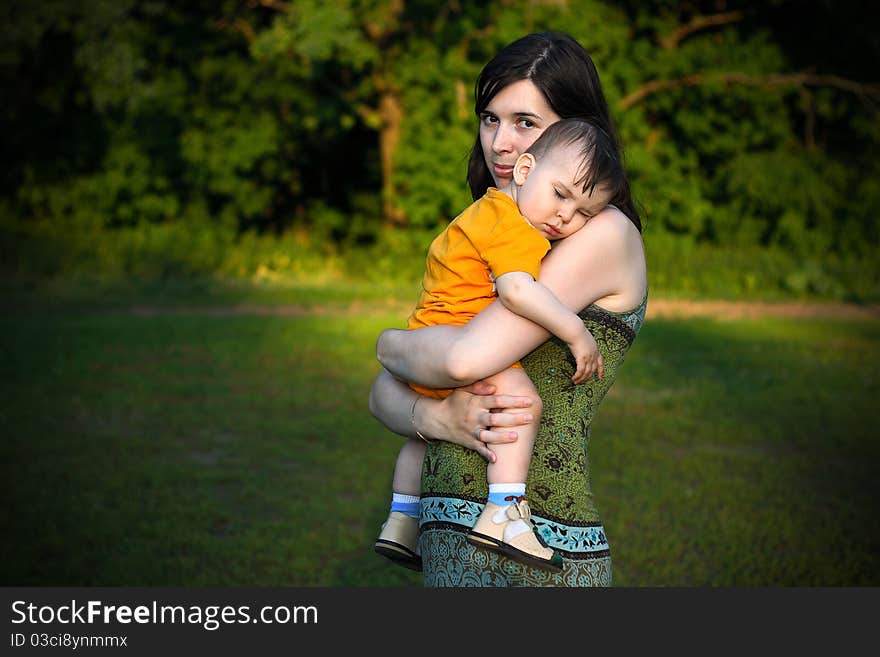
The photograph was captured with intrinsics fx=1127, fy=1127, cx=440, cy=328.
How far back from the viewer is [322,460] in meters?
8.22

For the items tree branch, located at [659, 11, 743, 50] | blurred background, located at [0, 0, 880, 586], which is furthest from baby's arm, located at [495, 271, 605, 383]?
tree branch, located at [659, 11, 743, 50]

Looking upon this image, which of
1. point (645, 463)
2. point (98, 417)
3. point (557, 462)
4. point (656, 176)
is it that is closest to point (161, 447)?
point (98, 417)

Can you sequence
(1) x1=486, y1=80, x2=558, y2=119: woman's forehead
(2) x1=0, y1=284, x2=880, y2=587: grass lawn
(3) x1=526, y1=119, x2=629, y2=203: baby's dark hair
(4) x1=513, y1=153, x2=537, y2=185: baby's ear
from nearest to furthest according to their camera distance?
1. (3) x1=526, y1=119, x2=629, y2=203: baby's dark hair
2. (4) x1=513, y1=153, x2=537, y2=185: baby's ear
3. (1) x1=486, y1=80, x2=558, y2=119: woman's forehead
4. (2) x1=0, y1=284, x2=880, y2=587: grass lawn

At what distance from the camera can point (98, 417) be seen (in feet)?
30.3

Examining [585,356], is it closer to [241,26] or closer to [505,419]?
[505,419]

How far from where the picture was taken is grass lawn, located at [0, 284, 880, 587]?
6.20 meters

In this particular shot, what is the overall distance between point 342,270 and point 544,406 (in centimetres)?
1831

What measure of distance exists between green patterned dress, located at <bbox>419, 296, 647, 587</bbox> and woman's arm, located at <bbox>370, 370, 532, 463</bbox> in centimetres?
5

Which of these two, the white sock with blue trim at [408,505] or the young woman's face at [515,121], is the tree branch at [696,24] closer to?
the young woman's face at [515,121]

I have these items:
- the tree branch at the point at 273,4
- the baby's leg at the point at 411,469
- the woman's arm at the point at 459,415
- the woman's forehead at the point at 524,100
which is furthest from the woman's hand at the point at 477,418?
the tree branch at the point at 273,4

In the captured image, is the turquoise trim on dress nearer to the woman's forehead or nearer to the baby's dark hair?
the baby's dark hair

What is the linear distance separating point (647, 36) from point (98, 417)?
53.8 feet

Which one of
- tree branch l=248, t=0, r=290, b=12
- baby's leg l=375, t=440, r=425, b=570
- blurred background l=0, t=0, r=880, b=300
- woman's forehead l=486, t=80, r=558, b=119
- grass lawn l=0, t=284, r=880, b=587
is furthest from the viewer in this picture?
tree branch l=248, t=0, r=290, b=12

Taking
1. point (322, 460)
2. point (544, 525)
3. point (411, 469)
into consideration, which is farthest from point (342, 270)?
point (544, 525)
